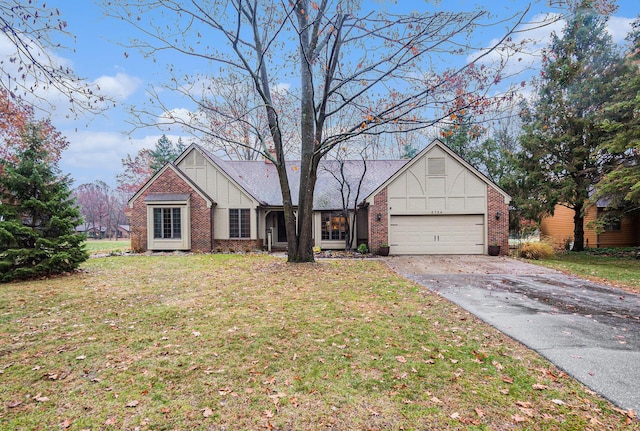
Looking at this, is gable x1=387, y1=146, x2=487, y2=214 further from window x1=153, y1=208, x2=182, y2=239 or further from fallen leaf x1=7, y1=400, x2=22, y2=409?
fallen leaf x1=7, y1=400, x2=22, y2=409

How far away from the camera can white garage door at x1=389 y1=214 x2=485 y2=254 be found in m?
15.1

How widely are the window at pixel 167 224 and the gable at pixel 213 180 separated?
217 cm

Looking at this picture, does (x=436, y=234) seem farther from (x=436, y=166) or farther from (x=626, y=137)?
(x=626, y=137)

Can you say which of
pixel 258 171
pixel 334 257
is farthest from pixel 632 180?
pixel 258 171

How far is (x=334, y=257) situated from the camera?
14.3m

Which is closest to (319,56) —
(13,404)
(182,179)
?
(182,179)

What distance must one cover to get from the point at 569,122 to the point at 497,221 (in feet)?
23.2

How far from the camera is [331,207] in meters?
17.4

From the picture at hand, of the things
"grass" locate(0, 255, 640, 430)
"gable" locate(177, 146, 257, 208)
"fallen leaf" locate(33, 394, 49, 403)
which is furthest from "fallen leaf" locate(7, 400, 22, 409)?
"gable" locate(177, 146, 257, 208)

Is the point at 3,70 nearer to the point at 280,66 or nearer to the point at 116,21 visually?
the point at 116,21

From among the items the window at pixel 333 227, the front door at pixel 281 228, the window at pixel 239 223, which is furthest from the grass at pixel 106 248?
the window at pixel 333 227

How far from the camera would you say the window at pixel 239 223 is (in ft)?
57.2

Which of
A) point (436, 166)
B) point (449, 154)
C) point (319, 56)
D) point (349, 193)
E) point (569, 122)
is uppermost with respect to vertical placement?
point (319, 56)

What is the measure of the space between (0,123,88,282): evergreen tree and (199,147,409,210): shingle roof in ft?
28.9
